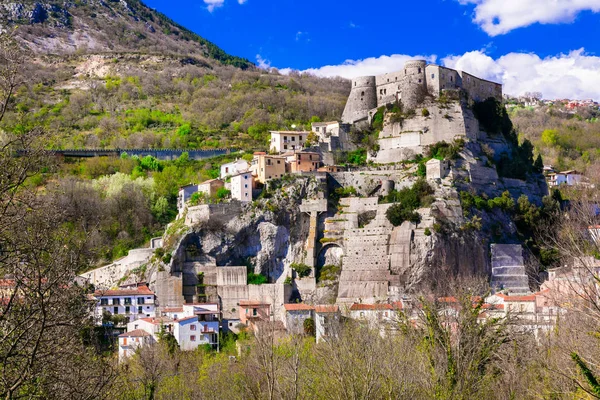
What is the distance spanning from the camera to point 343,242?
59.2m

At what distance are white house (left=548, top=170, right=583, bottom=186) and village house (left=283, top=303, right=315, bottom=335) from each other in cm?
4069

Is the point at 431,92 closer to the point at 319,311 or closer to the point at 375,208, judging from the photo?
the point at 375,208

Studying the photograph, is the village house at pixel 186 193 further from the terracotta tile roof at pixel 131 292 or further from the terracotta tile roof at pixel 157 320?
the terracotta tile roof at pixel 157 320

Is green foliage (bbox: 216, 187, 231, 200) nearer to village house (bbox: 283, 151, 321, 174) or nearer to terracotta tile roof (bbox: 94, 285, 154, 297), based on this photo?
village house (bbox: 283, 151, 321, 174)

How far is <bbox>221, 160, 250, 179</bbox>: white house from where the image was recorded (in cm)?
6696

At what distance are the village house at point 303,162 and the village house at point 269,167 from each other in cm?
105

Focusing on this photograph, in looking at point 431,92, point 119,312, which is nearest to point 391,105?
point 431,92

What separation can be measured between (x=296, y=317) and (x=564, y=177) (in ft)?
143

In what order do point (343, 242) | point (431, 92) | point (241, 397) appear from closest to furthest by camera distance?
point (241, 397) → point (343, 242) → point (431, 92)

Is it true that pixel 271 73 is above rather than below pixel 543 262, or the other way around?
above

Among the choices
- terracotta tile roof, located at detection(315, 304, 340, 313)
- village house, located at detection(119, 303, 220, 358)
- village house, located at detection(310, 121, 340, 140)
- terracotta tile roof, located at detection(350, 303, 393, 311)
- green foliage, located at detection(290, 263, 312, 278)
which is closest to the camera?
terracotta tile roof, located at detection(350, 303, 393, 311)

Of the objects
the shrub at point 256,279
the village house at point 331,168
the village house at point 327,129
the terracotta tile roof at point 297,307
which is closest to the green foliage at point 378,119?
the village house at point 327,129

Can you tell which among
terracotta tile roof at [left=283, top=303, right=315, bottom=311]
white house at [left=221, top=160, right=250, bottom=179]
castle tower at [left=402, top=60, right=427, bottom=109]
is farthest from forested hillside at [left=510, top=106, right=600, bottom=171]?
terracotta tile roof at [left=283, top=303, right=315, bottom=311]

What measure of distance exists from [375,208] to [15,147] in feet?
152
